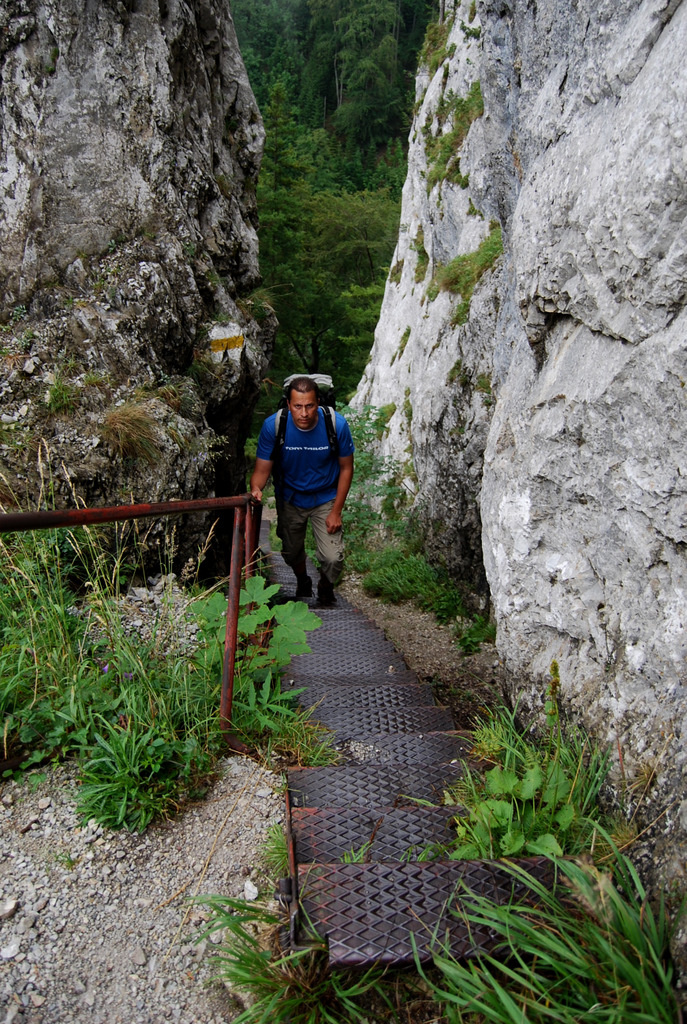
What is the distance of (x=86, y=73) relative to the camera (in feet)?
28.4

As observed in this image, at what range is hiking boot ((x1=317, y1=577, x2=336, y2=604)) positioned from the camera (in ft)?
21.6

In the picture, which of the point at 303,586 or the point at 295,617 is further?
the point at 303,586

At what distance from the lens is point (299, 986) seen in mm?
1920

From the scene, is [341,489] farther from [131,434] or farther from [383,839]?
[383,839]

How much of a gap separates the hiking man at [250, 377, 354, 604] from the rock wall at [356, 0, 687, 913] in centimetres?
163

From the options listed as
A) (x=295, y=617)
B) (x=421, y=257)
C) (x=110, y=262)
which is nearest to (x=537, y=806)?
(x=295, y=617)

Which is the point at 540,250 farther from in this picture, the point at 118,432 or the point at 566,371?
the point at 118,432

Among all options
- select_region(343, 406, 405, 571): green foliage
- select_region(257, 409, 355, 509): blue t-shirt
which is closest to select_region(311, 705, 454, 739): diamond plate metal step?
select_region(257, 409, 355, 509): blue t-shirt

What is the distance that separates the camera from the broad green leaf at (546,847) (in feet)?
7.14

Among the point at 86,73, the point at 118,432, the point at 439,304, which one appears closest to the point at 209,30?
the point at 86,73

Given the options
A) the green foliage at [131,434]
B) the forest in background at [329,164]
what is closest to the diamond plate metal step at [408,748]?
the green foliage at [131,434]

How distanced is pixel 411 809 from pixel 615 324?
226 cm

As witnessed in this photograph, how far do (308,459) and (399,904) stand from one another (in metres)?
4.15

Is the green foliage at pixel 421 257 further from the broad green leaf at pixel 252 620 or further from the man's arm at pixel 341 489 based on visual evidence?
the broad green leaf at pixel 252 620
